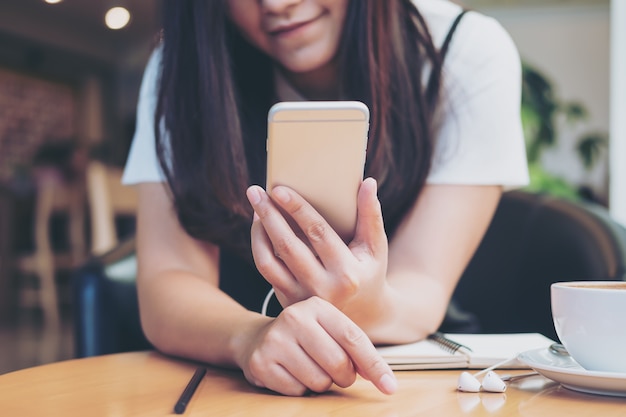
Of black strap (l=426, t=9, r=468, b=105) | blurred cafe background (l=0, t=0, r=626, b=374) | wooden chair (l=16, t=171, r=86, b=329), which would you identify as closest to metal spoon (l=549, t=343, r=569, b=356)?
black strap (l=426, t=9, r=468, b=105)

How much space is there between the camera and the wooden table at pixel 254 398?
22.6 inches

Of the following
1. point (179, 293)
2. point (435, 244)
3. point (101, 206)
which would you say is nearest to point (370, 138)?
point (435, 244)

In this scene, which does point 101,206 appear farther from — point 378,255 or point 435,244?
point 378,255

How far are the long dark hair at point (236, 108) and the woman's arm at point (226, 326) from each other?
0.16 ft

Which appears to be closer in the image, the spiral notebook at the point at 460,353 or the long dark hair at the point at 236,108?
the spiral notebook at the point at 460,353

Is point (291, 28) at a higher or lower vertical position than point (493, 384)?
higher

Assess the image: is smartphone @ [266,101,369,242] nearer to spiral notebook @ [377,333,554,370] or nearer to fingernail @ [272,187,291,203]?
fingernail @ [272,187,291,203]

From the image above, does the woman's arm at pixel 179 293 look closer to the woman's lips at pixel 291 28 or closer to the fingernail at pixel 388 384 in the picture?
the fingernail at pixel 388 384

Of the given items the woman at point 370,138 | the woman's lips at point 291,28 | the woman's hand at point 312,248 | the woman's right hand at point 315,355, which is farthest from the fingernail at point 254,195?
the woman's lips at point 291,28

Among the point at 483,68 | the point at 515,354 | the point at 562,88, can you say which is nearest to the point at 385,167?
the point at 483,68

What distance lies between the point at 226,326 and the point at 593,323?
0.37m

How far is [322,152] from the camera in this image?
0.62 m

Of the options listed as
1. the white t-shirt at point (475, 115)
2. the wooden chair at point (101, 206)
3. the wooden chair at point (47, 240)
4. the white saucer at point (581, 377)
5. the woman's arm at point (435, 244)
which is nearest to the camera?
the white saucer at point (581, 377)

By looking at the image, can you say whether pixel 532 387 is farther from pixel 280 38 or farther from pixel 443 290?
pixel 280 38
